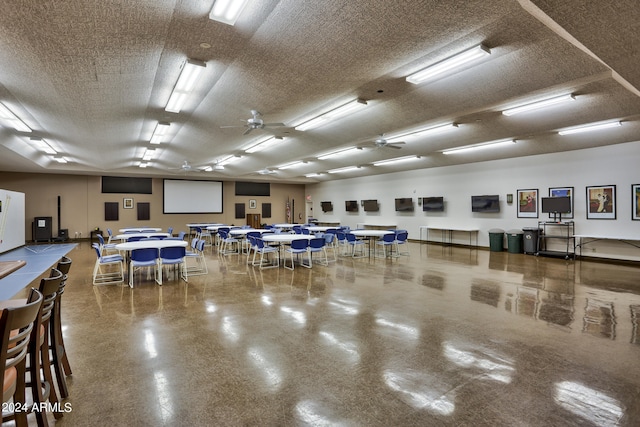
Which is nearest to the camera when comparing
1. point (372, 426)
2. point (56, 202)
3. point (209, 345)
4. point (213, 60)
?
point (372, 426)

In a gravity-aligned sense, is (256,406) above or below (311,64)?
below

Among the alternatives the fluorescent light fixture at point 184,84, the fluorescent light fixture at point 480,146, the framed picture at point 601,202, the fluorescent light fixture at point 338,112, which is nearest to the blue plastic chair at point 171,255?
the fluorescent light fixture at point 184,84

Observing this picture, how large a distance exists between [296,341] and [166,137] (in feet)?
26.5

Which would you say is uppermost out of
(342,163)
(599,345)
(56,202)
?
(342,163)

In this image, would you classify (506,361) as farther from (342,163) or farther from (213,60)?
(342,163)

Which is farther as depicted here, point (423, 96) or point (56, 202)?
point (56, 202)

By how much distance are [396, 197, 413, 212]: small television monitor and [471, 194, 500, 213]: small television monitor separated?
9.41ft

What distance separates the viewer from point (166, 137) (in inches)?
367

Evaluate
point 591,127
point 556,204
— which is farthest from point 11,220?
point 556,204

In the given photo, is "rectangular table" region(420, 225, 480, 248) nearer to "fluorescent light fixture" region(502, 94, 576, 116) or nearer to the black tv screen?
the black tv screen

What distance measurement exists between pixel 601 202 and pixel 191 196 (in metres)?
17.4

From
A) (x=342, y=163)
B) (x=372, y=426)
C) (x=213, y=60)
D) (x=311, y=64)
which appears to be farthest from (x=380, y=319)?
(x=342, y=163)

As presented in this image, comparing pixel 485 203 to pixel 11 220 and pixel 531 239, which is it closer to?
pixel 531 239

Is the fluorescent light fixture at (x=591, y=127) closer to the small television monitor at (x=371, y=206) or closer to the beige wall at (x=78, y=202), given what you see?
the small television monitor at (x=371, y=206)
